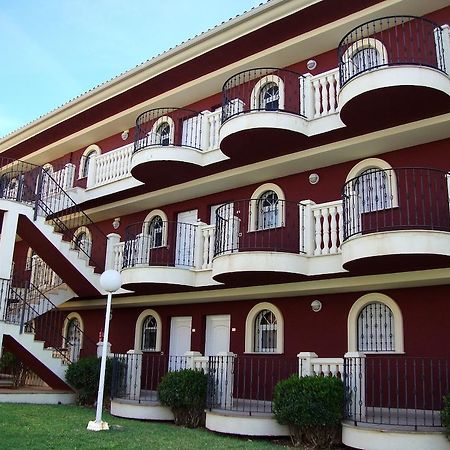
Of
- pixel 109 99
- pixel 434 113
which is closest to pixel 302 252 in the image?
pixel 434 113

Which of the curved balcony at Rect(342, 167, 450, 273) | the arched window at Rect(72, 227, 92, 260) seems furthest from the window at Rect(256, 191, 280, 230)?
the arched window at Rect(72, 227, 92, 260)

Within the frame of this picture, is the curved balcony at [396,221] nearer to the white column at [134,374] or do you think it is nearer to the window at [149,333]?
the white column at [134,374]

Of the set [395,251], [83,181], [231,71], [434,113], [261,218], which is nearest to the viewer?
[395,251]

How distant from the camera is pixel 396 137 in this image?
11836 mm

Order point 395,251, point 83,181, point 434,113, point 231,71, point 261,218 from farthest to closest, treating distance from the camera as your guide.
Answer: point 83,181 → point 231,71 → point 261,218 → point 434,113 → point 395,251

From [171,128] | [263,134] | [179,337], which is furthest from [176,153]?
[179,337]

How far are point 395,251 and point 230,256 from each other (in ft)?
12.6

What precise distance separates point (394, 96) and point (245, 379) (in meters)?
7.51

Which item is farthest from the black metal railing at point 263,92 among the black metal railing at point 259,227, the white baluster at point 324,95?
the black metal railing at point 259,227

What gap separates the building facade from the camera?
10.9 metres

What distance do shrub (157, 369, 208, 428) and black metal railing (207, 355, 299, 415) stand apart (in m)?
0.43

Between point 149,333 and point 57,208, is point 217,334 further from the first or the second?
point 57,208

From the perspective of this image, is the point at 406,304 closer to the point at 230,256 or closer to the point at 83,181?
the point at 230,256

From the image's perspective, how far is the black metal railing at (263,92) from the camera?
13680 mm
